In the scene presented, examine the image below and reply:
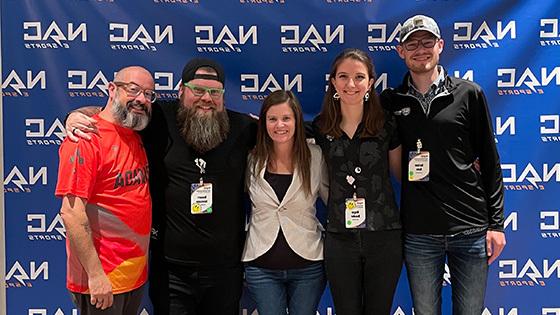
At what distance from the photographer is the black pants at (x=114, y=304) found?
7.08 ft

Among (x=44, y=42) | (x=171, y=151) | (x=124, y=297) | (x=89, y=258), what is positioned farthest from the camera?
(x=44, y=42)

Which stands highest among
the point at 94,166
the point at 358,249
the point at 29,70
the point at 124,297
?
the point at 29,70

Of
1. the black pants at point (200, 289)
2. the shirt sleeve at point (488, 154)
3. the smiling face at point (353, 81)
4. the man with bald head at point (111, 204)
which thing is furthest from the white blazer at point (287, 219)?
the shirt sleeve at point (488, 154)

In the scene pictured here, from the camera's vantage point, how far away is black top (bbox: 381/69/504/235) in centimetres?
233

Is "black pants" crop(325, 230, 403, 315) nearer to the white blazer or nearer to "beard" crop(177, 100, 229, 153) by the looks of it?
the white blazer

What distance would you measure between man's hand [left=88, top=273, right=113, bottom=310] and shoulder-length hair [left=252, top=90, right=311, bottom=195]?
30.2 inches

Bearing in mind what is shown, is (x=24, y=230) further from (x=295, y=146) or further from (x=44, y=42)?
(x=295, y=146)

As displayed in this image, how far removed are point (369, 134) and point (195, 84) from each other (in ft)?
2.63

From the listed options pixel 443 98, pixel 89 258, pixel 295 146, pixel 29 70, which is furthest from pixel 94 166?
pixel 443 98

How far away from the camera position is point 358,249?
2.32m

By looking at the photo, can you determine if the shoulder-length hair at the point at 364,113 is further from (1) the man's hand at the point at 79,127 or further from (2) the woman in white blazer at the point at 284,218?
(1) the man's hand at the point at 79,127

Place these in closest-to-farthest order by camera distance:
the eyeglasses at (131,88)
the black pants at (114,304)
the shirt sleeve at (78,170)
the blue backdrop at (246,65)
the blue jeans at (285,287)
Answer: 1. the shirt sleeve at (78,170)
2. the black pants at (114,304)
3. the eyeglasses at (131,88)
4. the blue jeans at (285,287)
5. the blue backdrop at (246,65)

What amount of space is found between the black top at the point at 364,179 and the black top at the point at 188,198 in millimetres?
418

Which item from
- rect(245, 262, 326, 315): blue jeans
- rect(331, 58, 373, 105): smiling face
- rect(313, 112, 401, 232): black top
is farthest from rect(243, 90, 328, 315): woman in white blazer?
rect(331, 58, 373, 105): smiling face
